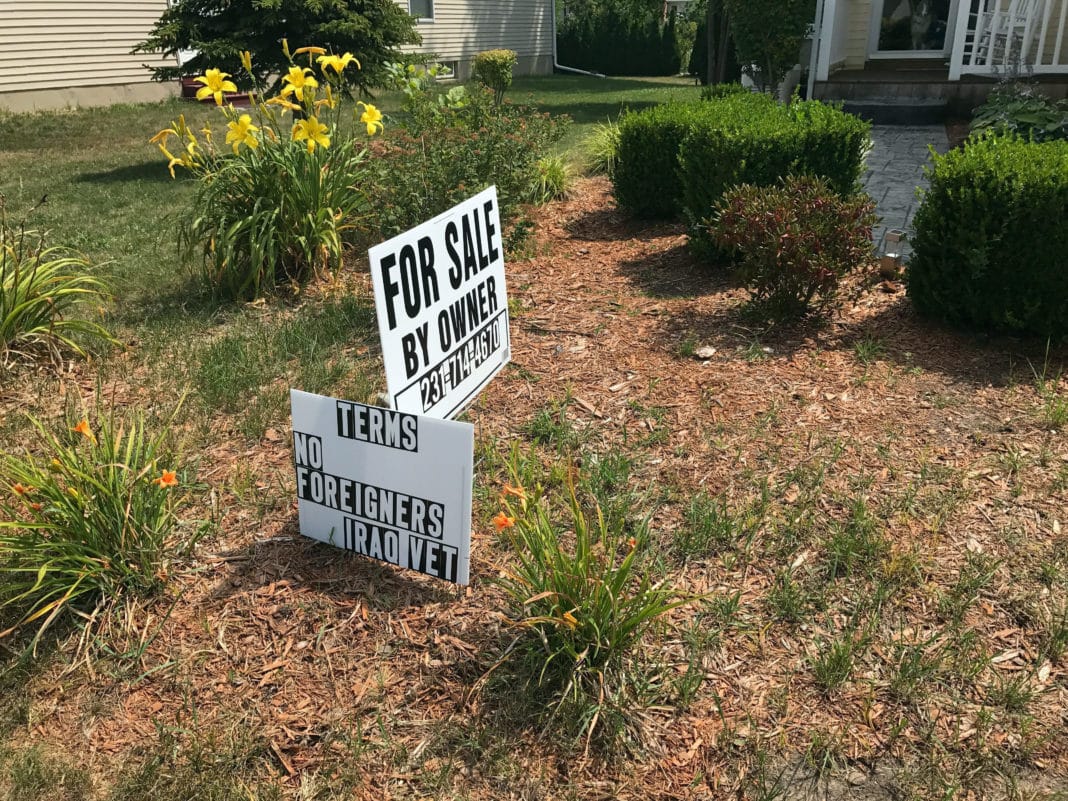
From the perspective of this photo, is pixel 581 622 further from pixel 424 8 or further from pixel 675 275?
pixel 424 8

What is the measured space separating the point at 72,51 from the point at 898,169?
13489 millimetres

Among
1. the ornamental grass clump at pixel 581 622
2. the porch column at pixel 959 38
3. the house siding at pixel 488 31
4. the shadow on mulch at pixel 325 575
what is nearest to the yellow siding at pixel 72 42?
the house siding at pixel 488 31

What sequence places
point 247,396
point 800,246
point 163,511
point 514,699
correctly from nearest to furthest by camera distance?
point 514,699 < point 163,511 < point 247,396 < point 800,246

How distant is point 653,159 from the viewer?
23.3 feet

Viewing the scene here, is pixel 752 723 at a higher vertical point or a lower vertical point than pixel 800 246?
lower

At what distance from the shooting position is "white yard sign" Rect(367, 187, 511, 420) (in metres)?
2.90

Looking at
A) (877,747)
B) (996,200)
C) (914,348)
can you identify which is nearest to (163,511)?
(877,747)

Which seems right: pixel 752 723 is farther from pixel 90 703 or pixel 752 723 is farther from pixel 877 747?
pixel 90 703

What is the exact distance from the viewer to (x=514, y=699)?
2.61 metres

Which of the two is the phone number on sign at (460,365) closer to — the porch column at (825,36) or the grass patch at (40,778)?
the grass patch at (40,778)

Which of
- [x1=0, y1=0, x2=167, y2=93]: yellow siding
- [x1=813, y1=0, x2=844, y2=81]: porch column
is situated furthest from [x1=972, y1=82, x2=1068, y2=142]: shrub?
[x1=0, y1=0, x2=167, y2=93]: yellow siding

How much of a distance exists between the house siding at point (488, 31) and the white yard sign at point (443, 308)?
1787cm

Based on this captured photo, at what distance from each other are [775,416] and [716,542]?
1046 mm

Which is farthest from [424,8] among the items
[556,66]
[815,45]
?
[815,45]
